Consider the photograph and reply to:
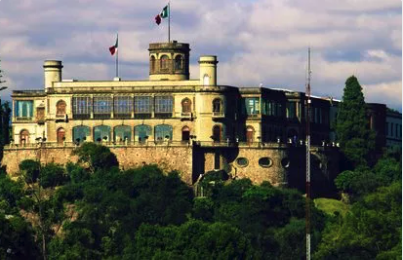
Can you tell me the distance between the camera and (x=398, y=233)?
183 m

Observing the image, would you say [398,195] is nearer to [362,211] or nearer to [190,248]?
[362,211]

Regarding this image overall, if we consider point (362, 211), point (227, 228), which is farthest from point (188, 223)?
point (362, 211)

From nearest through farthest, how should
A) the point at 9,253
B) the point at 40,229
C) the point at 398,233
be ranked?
1. the point at 9,253
2. the point at 398,233
3. the point at 40,229

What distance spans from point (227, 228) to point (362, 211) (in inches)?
487

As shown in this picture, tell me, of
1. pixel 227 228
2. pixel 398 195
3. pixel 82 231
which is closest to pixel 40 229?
pixel 82 231

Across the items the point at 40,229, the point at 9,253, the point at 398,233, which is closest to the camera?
the point at 9,253

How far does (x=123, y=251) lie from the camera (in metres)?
186

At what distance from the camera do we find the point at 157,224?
645ft

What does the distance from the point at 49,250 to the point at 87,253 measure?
13.4 feet

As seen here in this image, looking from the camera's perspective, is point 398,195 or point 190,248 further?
point 398,195

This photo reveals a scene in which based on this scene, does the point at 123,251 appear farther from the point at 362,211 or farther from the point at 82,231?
the point at 362,211

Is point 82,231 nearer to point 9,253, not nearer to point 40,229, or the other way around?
point 40,229

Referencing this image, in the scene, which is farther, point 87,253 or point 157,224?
point 157,224

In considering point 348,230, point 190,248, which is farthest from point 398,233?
point 190,248
